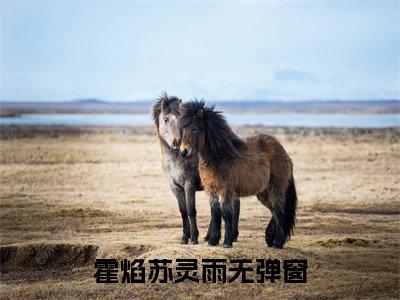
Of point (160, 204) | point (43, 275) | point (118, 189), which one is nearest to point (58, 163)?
point (118, 189)

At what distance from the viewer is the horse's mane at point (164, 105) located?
12850 millimetres

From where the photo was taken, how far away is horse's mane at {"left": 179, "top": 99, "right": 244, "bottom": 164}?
37.6ft

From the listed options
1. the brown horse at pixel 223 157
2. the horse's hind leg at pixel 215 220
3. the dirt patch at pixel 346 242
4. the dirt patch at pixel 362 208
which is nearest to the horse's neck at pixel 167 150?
the brown horse at pixel 223 157

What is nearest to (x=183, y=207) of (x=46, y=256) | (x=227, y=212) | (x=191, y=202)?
(x=191, y=202)

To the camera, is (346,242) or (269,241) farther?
(346,242)

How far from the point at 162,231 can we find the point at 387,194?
9612mm

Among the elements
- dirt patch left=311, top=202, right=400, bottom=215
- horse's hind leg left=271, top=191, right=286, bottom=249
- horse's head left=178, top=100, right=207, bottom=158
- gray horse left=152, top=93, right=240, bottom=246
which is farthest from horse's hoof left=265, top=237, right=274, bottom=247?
dirt patch left=311, top=202, right=400, bottom=215

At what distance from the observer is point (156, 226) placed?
55.6 feet

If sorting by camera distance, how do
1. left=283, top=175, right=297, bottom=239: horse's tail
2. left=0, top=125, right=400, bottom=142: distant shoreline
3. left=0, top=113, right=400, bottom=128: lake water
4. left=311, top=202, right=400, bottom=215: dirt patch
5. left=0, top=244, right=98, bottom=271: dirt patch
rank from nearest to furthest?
left=283, top=175, right=297, bottom=239: horse's tail
left=0, top=244, right=98, bottom=271: dirt patch
left=311, top=202, right=400, bottom=215: dirt patch
left=0, top=125, right=400, bottom=142: distant shoreline
left=0, top=113, right=400, bottom=128: lake water

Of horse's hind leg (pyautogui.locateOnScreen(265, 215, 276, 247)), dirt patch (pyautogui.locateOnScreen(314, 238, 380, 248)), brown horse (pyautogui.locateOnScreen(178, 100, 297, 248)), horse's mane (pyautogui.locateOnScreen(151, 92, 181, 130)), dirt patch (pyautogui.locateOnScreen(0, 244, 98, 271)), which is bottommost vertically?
dirt patch (pyautogui.locateOnScreen(0, 244, 98, 271))

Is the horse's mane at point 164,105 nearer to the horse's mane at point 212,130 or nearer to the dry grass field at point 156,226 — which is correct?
the horse's mane at point 212,130

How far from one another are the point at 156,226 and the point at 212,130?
234 inches

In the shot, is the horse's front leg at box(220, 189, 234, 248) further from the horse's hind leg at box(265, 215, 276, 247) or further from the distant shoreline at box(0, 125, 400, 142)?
the distant shoreline at box(0, 125, 400, 142)

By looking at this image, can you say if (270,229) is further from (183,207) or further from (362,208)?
(362,208)
